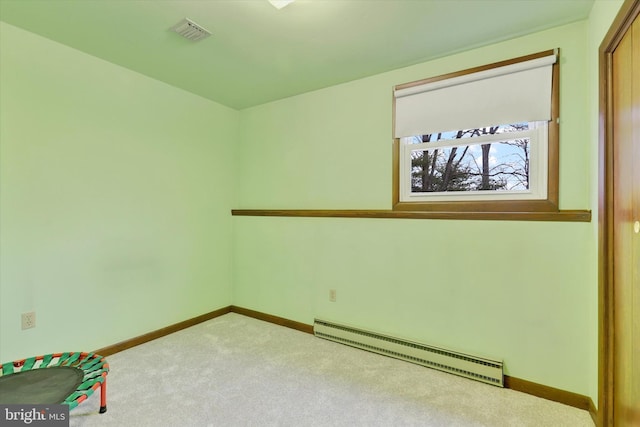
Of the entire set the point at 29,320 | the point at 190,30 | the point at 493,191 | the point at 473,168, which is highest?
the point at 190,30

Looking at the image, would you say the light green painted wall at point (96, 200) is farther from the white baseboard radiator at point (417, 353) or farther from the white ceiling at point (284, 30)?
the white baseboard radiator at point (417, 353)

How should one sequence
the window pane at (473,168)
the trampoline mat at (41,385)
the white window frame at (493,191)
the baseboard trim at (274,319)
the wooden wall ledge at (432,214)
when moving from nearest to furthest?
the trampoline mat at (41,385)
the wooden wall ledge at (432,214)
the white window frame at (493,191)
the window pane at (473,168)
the baseboard trim at (274,319)

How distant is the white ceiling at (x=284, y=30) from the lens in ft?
5.52

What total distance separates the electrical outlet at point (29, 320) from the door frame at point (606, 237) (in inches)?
135

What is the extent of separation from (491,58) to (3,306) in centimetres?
366

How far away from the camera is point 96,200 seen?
2.33m

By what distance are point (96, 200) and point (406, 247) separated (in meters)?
2.49

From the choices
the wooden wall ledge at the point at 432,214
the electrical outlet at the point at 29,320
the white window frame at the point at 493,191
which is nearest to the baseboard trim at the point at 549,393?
the wooden wall ledge at the point at 432,214

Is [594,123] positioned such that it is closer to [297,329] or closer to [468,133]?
[468,133]

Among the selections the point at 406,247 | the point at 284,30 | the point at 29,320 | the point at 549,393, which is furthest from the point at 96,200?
the point at 549,393

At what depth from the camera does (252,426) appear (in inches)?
62.7

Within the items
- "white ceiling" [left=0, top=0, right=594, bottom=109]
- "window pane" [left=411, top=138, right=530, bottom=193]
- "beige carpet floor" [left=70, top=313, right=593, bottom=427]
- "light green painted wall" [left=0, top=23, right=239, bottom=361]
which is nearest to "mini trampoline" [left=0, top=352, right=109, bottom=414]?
"beige carpet floor" [left=70, top=313, right=593, bottom=427]

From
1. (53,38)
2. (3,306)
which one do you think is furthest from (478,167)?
(3,306)

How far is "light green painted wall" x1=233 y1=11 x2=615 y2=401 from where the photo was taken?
1.81 meters
